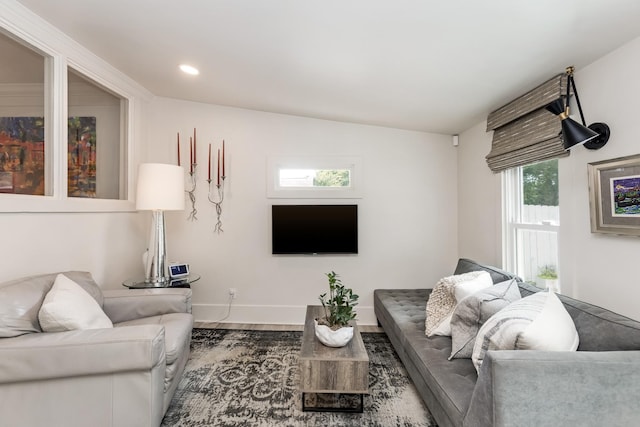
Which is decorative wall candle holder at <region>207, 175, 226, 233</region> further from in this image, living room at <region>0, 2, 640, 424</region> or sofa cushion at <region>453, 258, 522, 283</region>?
sofa cushion at <region>453, 258, 522, 283</region>

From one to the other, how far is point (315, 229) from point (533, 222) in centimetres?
208

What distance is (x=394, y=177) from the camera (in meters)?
3.71

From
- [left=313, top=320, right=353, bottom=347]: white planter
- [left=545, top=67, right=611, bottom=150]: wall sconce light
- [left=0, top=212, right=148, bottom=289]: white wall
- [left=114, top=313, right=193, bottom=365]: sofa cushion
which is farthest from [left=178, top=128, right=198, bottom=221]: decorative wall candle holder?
[left=545, top=67, right=611, bottom=150]: wall sconce light

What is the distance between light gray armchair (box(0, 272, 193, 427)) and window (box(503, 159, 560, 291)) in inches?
107

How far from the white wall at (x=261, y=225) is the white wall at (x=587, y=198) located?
1773 mm

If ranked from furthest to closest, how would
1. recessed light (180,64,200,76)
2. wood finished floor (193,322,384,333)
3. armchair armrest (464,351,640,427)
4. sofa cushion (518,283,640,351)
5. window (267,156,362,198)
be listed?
1. window (267,156,362,198)
2. wood finished floor (193,322,384,333)
3. recessed light (180,64,200,76)
4. sofa cushion (518,283,640,351)
5. armchair armrest (464,351,640,427)

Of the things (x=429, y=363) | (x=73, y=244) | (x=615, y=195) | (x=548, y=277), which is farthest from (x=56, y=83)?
(x=548, y=277)

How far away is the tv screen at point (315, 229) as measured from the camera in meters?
3.57

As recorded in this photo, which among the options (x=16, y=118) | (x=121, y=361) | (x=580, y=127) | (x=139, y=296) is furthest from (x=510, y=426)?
(x=16, y=118)

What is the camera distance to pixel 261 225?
3.68 metres

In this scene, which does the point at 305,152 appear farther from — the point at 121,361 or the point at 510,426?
the point at 510,426

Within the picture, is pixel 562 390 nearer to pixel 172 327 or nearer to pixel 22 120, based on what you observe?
pixel 172 327

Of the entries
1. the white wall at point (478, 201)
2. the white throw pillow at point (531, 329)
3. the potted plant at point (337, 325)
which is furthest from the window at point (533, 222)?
the potted plant at point (337, 325)

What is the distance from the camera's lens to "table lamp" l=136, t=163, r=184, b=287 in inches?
112
